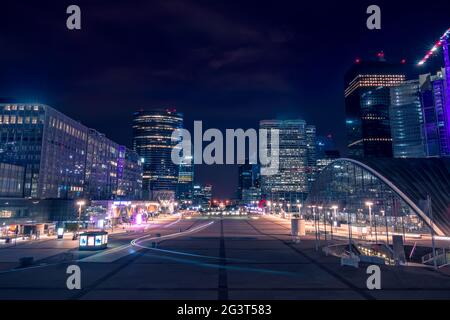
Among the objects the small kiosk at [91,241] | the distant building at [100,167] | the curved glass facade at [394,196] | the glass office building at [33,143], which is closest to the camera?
the small kiosk at [91,241]

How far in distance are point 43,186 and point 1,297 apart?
116 meters

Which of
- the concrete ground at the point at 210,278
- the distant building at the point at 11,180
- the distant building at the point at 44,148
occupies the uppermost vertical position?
the distant building at the point at 44,148

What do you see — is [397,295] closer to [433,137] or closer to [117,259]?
[117,259]

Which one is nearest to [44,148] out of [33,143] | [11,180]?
[33,143]

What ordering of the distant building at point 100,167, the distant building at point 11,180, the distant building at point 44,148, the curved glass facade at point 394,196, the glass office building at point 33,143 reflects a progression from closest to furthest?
the curved glass facade at point 394,196 → the distant building at point 11,180 → the glass office building at point 33,143 → the distant building at point 44,148 → the distant building at point 100,167

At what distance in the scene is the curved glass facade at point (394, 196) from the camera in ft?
196

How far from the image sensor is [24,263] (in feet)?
88.0

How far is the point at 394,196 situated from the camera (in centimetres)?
6581

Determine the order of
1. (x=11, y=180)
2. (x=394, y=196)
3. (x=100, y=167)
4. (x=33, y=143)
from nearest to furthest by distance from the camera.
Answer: (x=394, y=196)
(x=11, y=180)
(x=33, y=143)
(x=100, y=167)

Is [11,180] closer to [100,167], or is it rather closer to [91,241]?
[100,167]

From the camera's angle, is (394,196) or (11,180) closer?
(394,196)

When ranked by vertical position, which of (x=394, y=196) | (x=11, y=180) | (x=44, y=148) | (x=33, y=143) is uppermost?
(x=33, y=143)

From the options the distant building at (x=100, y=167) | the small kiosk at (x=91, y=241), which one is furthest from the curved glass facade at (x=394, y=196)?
the distant building at (x=100, y=167)

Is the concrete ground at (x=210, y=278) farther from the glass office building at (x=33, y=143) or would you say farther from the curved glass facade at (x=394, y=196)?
the glass office building at (x=33, y=143)
